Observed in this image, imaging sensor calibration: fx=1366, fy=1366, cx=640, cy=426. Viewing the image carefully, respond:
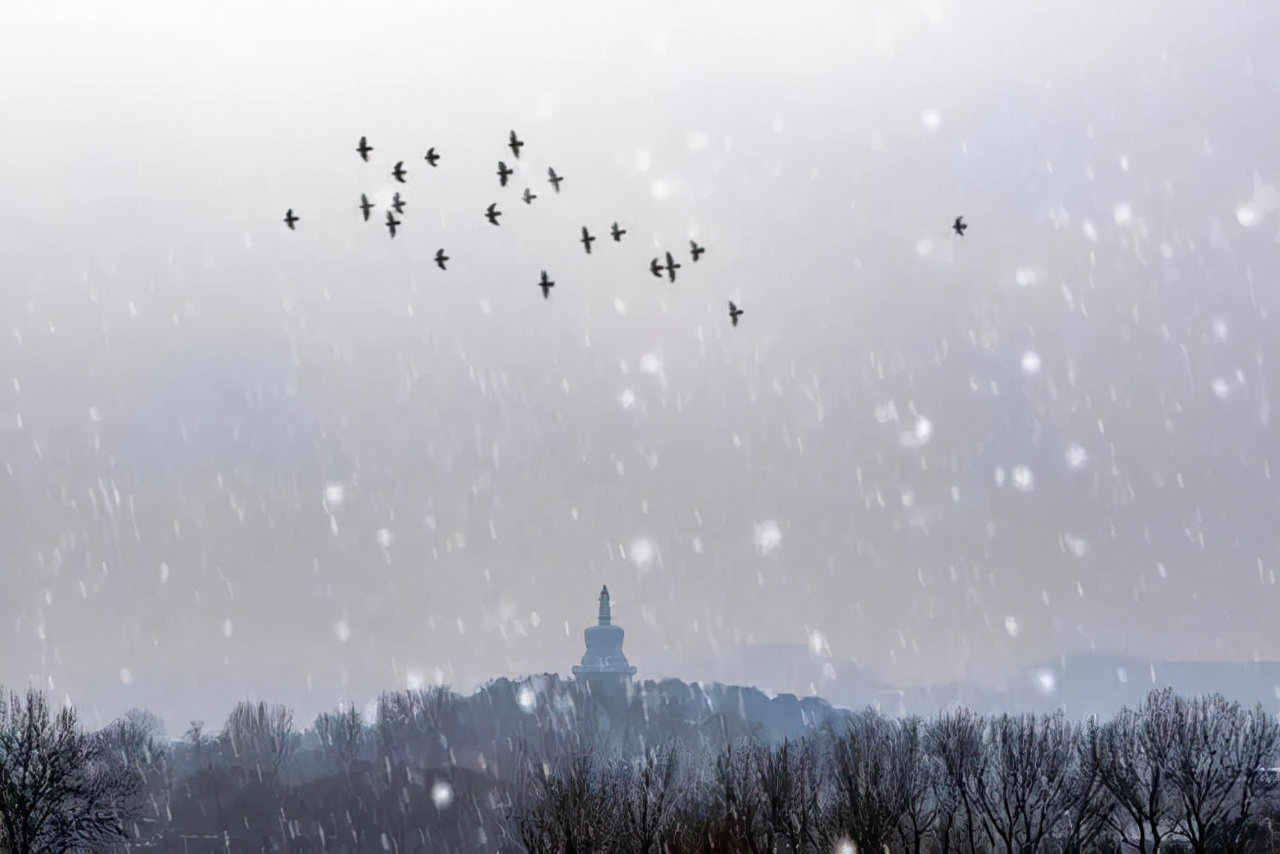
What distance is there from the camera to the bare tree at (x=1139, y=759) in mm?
57562

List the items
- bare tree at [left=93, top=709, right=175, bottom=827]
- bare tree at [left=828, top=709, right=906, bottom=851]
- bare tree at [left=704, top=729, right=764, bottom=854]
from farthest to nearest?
bare tree at [left=93, top=709, right=175, bottom=827] → bare tree at [left=704, top=729, right=764, bottom=854] → bare tree at [left=828, top=709, right=906, bottom=851]

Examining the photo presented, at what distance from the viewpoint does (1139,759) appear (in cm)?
6322

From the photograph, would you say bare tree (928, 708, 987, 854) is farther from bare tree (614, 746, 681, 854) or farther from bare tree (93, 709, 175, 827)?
bare tree (93, 709, 175, 827)

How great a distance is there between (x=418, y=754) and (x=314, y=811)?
122 feet

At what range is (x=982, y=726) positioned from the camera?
230ft

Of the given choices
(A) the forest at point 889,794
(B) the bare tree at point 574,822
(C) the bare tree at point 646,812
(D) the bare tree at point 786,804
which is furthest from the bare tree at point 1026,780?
(B) the bare tree at point 574,822

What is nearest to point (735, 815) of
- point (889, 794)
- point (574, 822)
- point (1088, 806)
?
point (889, 794)

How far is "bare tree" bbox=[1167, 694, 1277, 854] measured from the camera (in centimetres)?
5788

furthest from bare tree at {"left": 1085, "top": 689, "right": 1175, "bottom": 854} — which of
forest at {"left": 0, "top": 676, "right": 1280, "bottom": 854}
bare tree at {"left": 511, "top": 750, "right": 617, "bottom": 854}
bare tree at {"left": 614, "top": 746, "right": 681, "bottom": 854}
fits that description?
bare tree at {"left": 511, "top": 750, "right": 617, "bottom": 854}

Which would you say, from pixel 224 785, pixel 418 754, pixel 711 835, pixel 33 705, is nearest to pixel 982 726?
pixel 711 835

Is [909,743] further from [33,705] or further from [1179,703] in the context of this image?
[33,705]

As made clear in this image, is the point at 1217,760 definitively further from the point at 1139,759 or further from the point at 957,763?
the point at 957,763

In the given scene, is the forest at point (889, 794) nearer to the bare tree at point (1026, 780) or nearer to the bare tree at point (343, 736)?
the bare tree at point (1026, 780)

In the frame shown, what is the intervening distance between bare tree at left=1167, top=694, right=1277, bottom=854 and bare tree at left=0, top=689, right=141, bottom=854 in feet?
147
